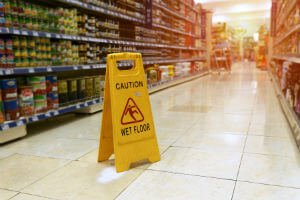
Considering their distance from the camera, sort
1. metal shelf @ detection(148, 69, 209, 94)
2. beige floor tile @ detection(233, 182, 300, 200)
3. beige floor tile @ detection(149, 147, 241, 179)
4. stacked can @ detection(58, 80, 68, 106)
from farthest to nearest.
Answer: metal shelf @ detection(148, 69, 209, 94), stacked can @ detection(58, 80, 68, 106), beige floor tile @ detection(149, 147, 241, 179), beige floor tile @ detection(233, 182, 300, 200)

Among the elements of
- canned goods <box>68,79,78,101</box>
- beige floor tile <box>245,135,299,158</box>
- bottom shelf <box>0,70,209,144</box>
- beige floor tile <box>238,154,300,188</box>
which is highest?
canned goods <box>68,79,78,101</box>

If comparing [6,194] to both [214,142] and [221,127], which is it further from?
[221,127]

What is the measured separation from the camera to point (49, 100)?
320cm

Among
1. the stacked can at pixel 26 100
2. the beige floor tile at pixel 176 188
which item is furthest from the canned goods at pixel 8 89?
the beige floor tile at pixel 176 188

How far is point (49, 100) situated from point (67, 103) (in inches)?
15.8

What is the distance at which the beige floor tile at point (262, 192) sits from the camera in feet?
5.23

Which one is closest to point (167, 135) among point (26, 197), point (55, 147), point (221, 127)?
point (221, 127)

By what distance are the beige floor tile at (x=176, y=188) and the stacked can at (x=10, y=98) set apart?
1508 millimetres

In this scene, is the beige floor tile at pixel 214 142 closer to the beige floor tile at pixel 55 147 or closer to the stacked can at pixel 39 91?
the beige floor tile at pixel 55 147

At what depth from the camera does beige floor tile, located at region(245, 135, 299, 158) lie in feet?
7.59

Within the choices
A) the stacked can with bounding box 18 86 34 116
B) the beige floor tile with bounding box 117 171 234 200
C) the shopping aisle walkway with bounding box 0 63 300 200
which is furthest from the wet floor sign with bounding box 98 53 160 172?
the stacked can with bounding box 18 86 34 116

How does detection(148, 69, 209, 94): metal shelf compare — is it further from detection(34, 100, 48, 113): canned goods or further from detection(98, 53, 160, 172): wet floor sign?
detection(98, 53, 160, 172): wet floor sign

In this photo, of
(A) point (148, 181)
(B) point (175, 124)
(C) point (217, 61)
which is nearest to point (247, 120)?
(B) point (175, 124)

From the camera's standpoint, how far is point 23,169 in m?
2.07
